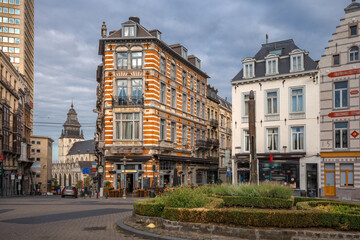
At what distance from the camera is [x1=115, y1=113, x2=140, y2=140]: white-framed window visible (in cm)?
Answer: 3944

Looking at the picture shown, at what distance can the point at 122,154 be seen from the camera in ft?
129

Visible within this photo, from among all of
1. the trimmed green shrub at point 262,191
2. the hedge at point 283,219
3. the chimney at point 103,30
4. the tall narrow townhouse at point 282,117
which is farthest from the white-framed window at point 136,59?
the hedge at point 283,219

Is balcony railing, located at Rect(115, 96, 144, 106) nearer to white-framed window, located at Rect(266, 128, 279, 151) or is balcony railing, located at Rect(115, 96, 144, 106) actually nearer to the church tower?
white-framed window, located at Rect(266, 128, 279, 151)

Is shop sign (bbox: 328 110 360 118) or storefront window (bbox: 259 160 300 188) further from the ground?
shop sign (bbox: 328 110 360 118)

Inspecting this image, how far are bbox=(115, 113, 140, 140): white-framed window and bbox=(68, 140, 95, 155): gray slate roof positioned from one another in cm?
14597

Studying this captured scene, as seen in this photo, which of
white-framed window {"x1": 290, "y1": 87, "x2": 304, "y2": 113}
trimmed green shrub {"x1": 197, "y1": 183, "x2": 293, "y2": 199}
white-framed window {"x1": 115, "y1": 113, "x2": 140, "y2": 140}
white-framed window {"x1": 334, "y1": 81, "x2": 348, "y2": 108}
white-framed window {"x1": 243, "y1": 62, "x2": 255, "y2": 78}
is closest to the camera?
trimmed green shrub {"x1": 197, "y1": 183, "x2": 293, "y2": 199}

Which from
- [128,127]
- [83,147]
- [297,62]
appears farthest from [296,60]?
[83,147]

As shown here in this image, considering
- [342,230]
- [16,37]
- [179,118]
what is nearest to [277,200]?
[342,230]

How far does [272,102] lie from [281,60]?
4160mm

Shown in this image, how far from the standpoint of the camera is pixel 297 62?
34.6 metres

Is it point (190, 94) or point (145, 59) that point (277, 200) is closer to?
point (145, 59)

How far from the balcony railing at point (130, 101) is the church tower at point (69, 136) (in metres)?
162

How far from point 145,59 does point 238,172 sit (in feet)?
50.1

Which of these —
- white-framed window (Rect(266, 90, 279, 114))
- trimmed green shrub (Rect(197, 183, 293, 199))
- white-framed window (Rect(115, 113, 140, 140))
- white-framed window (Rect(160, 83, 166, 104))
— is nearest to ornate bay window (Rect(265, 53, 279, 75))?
white-framed window (Rect(266, 90, 279, 114))
